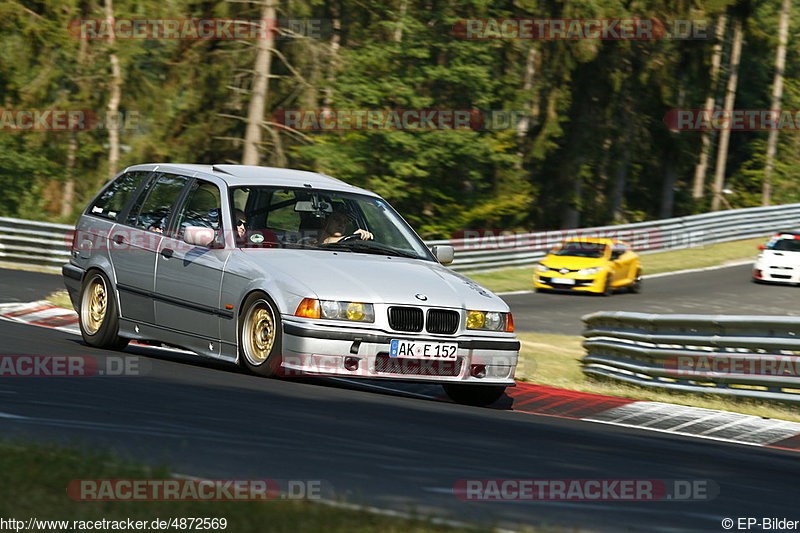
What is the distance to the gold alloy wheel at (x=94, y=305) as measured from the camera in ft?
36.3

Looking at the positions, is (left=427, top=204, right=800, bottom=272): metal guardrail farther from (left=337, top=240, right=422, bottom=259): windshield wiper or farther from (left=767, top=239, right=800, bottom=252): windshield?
(left=337, top=240, right=422, bottom=259): windshield wiper

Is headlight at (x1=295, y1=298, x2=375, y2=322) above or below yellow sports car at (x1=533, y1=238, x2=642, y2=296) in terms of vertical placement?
above

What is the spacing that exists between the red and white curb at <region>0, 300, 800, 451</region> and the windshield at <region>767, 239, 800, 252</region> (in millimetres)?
20357

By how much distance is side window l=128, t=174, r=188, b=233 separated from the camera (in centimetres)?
1065

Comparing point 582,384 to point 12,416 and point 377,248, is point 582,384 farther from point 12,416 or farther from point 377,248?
point 12,416

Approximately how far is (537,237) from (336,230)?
2370 centimetres

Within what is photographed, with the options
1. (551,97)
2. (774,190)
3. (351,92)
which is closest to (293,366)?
(351,92)

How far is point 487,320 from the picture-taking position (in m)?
9.43

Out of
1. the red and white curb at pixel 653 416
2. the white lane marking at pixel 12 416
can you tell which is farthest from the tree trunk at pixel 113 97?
the white lane marking at pixel 12 416

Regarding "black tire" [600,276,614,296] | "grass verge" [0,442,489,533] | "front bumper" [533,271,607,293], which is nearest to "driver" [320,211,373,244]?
"grass verge" [0,442,489,533]

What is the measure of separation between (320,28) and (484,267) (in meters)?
13.8

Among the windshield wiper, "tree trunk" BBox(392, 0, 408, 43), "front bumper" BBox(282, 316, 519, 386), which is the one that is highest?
"tree trunk" BBox(392, 0, 408, 43)

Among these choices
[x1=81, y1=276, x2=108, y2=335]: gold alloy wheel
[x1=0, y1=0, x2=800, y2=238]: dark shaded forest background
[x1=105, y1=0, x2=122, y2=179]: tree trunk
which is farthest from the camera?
[x1=105, y1=0, x2=122, y2=179]: tree trunk

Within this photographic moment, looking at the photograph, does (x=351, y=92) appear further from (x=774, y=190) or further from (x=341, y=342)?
(x=341, y=342)
